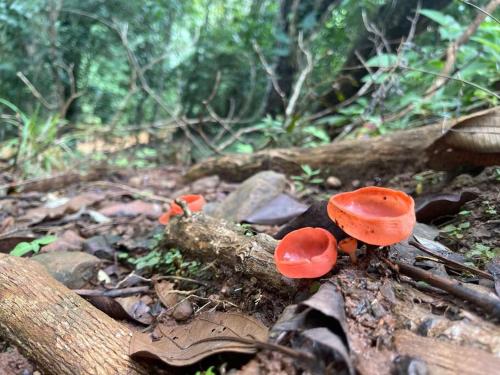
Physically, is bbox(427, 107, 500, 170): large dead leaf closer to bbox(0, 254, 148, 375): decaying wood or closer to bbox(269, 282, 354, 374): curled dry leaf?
bbox(269, 282, 354, 374): curled dry leaf

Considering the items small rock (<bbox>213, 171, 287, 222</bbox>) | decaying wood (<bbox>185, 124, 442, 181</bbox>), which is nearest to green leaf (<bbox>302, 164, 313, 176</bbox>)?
decaying wood (<bbox>185, 124, 442, 181</bbox>)

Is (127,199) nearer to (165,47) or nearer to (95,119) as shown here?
(165,47)

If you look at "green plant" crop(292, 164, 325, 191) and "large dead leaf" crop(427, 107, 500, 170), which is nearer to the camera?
"large dead leaf" crop(427, 107, 500, 170)

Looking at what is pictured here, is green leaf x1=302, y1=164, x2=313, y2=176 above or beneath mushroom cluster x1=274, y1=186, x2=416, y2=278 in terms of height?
beneath

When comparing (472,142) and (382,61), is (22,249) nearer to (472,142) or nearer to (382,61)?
(472,142)

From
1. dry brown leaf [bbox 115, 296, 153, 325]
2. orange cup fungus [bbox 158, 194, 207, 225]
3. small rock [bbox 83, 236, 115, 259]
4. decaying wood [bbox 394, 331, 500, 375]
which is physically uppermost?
decaying wood [bbox 394, 331, 500, 375]

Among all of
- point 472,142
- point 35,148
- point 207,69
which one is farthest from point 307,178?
point 207,69

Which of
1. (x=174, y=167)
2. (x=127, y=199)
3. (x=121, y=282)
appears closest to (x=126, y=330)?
(x=121, y=282)
